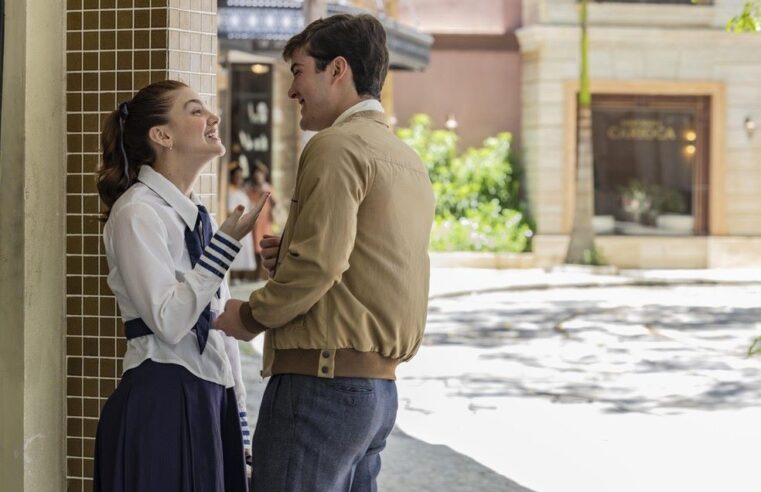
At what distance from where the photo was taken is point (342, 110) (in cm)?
324

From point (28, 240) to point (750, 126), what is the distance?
2563 centimetres

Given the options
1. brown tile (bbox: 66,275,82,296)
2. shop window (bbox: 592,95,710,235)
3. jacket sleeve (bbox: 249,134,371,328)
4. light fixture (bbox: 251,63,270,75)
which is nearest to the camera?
jacket sleeve (bbox: 249,134,371,328)

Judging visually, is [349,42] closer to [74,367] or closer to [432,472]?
[74,367]

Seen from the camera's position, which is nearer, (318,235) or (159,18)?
(318,235)

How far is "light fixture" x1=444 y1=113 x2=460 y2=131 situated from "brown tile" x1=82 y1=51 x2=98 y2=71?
2426cm

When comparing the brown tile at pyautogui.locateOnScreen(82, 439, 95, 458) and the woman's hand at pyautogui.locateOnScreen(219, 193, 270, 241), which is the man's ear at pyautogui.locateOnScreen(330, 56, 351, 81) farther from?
the brown tile at pyautogui.locateOnScreen(82, 439, 95, 458)

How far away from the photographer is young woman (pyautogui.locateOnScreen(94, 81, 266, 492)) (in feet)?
10.9

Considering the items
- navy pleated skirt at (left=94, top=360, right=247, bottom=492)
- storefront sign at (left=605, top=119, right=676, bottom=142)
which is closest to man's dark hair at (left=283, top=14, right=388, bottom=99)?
navy pleated skirt at (left=94, top=360, right=247, bottom=492)

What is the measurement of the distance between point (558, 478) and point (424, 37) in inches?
608

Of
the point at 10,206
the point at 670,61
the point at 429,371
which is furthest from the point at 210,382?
the point at 670,61

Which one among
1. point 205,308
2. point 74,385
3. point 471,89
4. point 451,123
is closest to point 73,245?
point 74,385

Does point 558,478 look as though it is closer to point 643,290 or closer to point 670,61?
point 643,290

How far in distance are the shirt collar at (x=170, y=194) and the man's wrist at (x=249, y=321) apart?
0.43m

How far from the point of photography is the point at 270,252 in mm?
3346
